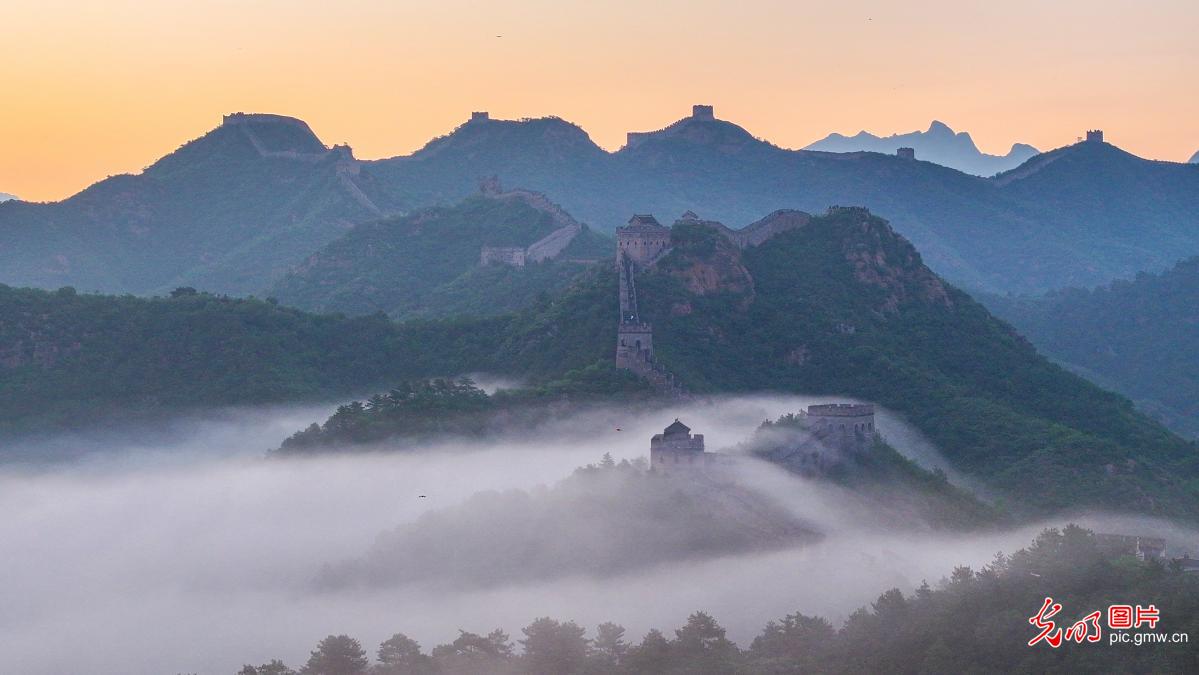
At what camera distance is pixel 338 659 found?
8369cm

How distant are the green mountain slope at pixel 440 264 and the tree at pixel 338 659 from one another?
6856 centimetres

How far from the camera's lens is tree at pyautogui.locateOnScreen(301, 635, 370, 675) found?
83.1 m

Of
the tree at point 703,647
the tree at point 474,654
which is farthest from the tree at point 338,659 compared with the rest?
the tree at point 703,647

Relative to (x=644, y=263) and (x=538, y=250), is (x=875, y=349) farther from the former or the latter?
(x=538, y=250)

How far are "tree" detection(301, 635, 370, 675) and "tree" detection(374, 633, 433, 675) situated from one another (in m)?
0.89

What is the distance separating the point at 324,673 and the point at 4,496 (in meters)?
48.1

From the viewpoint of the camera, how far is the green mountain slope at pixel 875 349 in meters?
119

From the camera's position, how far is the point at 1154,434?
130 metres

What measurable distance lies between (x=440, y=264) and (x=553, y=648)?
101m

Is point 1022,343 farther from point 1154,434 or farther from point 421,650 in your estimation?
point 421,650

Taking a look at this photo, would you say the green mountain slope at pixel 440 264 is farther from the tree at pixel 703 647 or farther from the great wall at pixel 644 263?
the tree at pixel 703 647

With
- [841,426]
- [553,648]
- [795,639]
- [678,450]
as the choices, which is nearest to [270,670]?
[553,648]

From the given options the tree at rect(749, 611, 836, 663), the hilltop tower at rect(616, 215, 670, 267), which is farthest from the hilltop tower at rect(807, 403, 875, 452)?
the hilltop tower at rect(616, 215, 670, 267)

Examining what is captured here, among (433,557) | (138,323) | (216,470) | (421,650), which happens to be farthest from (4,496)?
(421,650)
